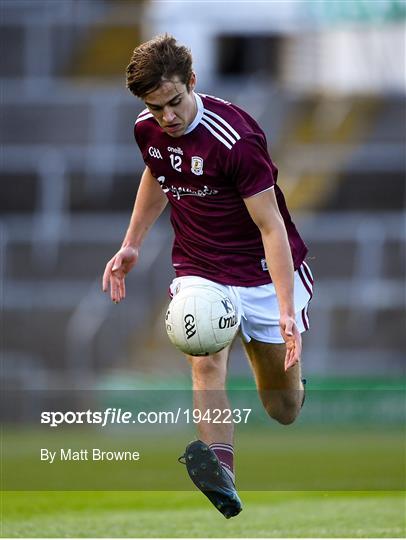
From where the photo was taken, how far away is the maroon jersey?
22.5 feet

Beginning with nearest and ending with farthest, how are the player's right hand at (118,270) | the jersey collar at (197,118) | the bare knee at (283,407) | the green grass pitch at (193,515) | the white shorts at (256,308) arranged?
the jersey collar at (197,118)
the white shorts at (256,308)
the player's right hand at (118,270)
the green grass pitch at (193,515)
the bare knee at (283,407)

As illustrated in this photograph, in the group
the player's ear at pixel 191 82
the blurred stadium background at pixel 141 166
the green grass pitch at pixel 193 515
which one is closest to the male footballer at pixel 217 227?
the player's ear at pixel 191 82

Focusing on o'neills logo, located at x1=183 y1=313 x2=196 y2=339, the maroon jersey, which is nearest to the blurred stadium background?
the maroon jersey

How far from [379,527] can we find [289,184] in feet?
54.2

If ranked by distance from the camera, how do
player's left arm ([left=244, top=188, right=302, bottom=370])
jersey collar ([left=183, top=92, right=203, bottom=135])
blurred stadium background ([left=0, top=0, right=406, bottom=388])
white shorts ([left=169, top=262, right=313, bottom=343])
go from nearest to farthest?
player's left arm ([left=244, top=188, right=302, bottom=370]), jersey collar ([left=183, top=92, right=203, bottom=135]), white shorts ([left=169, top=262, right=313, bottom=343]), blurred stadium background ([left=0, top=0, right=406, bottom=388])

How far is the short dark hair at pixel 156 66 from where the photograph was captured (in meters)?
6.64

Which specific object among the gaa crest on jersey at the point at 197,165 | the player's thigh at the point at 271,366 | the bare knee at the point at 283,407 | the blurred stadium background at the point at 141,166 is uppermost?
the gaa crest on jersey at the point at 197,165

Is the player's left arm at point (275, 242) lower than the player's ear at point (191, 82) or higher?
lower

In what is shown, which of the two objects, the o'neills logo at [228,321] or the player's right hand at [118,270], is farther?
the player's right hand at [118,270]

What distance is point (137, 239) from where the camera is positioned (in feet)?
25.0

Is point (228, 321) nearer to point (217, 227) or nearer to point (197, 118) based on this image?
point (217, 227)

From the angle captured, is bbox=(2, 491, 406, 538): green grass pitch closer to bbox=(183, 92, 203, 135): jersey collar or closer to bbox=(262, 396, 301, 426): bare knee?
bbox=(262, 396, 301, 426): bare knee

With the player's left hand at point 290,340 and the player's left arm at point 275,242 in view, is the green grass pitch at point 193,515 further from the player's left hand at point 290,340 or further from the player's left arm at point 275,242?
the player's left arm at point 275,242

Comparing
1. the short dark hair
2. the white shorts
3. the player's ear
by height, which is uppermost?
the short dark hair
